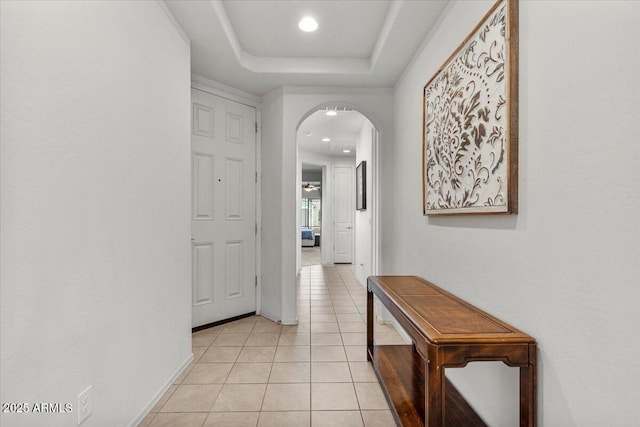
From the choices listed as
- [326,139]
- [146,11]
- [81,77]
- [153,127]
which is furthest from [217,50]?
[326,139]

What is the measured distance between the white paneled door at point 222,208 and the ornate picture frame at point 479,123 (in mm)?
2034

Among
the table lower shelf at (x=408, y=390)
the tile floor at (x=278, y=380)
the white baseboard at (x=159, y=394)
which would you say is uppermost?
the table lower shelf at (x=408, y=390)

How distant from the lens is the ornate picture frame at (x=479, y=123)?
4.10 ft

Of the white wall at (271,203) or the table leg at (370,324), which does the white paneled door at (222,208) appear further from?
the table leg at (370,324)

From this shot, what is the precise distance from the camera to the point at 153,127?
1817 mm

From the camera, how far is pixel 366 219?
4.56 meters

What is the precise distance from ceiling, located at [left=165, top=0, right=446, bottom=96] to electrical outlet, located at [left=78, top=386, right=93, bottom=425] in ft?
7.11

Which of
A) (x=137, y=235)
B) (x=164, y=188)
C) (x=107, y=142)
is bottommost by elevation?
(x=137, y=235)

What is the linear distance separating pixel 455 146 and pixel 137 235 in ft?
5.97

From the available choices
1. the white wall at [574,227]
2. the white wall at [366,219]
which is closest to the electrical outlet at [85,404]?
the white wall at [574,227]

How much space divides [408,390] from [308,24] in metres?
2.64

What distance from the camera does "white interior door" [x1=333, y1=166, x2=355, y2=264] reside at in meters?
7.27

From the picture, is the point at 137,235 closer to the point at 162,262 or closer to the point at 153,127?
the point at 162,262

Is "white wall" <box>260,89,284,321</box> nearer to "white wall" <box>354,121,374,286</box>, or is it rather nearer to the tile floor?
the tile floor
